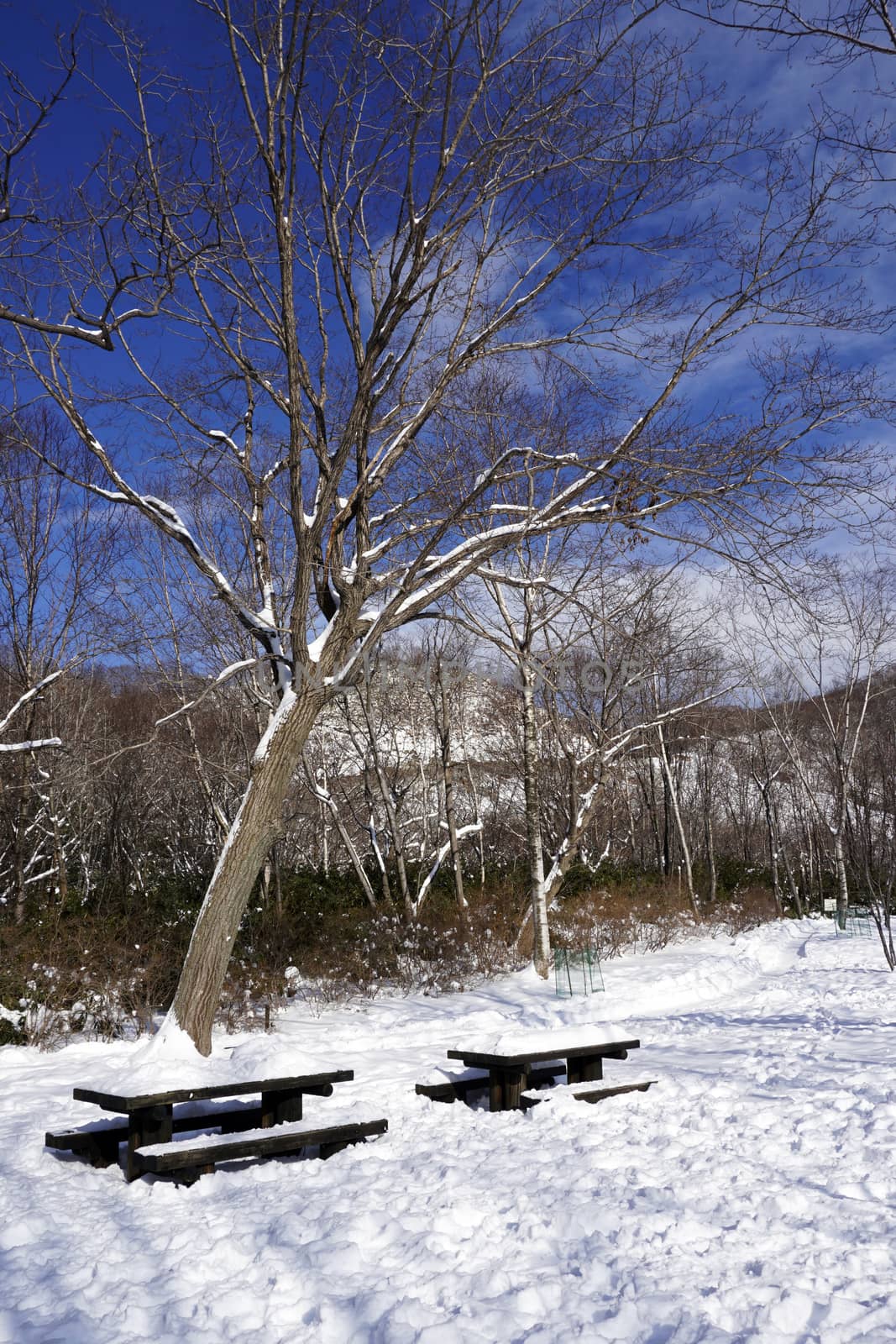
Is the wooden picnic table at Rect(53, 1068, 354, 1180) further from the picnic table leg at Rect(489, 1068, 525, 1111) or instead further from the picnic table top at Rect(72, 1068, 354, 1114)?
the picnic table leg at Rect(489, 1068, 525, 1111)

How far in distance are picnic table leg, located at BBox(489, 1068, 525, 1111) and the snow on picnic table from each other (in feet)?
0.47

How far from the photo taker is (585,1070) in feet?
21.9

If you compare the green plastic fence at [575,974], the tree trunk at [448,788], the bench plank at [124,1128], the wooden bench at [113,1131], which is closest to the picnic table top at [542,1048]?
the wooden bench at [113,1131]

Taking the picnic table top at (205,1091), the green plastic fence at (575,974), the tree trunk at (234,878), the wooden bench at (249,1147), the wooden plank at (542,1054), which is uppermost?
the tree trunk at (234,878)

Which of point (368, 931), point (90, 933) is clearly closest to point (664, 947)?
point (368, 931)

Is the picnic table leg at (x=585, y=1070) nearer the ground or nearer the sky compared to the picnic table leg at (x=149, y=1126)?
nearer the ground

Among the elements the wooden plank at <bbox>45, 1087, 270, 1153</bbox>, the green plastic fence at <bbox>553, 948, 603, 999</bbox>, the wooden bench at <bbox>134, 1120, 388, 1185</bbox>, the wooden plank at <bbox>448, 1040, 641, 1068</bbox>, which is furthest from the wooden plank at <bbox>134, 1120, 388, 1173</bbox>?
the green plastic fence at <bbox>553, 948, 603, 999</bbox>

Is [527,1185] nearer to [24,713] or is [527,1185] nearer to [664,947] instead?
[24,713]

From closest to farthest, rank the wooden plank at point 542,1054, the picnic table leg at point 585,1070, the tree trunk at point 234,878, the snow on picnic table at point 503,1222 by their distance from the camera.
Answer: the snow on picnic table at point 503,1222 → the wooden plank at point 542,1054 → the picnic table leg at point 585,1070 → the tree trunk at point 234,878

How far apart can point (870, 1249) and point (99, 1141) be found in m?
3.85

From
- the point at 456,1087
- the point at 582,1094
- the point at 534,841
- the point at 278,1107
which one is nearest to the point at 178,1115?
the point at 278,1107

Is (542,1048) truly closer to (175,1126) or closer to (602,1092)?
(602,1092)

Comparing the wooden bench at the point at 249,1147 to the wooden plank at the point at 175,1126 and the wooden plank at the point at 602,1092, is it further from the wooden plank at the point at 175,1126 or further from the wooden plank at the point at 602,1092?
the wooden plank at the point at 602,1092

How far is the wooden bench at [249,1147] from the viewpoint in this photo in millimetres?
4871
